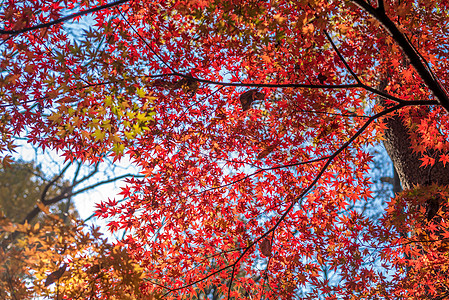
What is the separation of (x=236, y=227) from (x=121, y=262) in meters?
1.81

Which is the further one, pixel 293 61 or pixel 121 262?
pixel 293 61

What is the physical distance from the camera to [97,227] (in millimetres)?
2061

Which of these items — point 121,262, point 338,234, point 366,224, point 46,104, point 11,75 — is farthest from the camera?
point 338,234

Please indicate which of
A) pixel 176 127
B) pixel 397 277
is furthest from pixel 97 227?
pixel 397 277

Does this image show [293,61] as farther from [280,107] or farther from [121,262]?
[121,262]

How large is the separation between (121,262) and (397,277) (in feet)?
11.7

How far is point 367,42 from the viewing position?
3.55m

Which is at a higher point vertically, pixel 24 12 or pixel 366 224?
pixel 24 12

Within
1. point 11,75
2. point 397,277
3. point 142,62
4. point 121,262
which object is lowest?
point 121,262

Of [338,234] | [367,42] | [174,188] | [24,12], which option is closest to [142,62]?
[24,12]

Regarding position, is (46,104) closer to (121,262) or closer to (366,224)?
(121,262)

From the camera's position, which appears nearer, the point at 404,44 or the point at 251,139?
the point at 404,44

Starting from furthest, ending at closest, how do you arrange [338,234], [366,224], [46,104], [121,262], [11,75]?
[338,234] < [366,224] < [46,104] < [11,75] < [121,262]

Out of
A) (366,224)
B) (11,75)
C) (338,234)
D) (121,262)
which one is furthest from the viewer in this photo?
(338,234)
